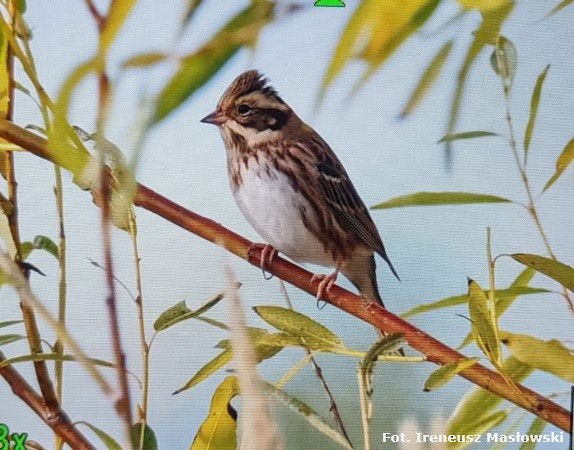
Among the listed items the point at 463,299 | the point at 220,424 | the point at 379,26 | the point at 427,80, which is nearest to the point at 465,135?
the point at 427,80

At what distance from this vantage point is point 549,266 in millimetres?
798

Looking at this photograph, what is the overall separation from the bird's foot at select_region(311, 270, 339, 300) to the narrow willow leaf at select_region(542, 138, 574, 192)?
0.81ft

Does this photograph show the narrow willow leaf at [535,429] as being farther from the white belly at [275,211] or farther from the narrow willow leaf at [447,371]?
the white belly at [275,211]

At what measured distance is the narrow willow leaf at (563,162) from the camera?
83 centimetres

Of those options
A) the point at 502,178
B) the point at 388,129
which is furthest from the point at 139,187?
the point at 502,178

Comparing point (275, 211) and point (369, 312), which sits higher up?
point (275, 211)

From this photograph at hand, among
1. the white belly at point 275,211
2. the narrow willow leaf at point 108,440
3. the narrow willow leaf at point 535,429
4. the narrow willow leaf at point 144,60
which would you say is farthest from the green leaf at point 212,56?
the narrow willow leaf at point 535,429

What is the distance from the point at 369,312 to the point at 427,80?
25 cm

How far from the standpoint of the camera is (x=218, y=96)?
0.79 m

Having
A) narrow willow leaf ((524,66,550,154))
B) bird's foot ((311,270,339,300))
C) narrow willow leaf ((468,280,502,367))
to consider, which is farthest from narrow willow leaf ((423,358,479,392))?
narrow willow leaf ((524,66,550,154))

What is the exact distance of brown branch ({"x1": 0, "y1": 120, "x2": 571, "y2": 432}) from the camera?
0.79 metres

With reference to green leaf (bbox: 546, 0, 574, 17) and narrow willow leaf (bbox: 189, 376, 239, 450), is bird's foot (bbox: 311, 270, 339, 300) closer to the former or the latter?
narrow willow leaf (bbox: 189, 376, 239, 450)

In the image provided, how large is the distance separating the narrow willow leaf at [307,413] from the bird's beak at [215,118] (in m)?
0.26

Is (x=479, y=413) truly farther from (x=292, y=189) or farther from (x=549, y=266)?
(x=292, y=189)
